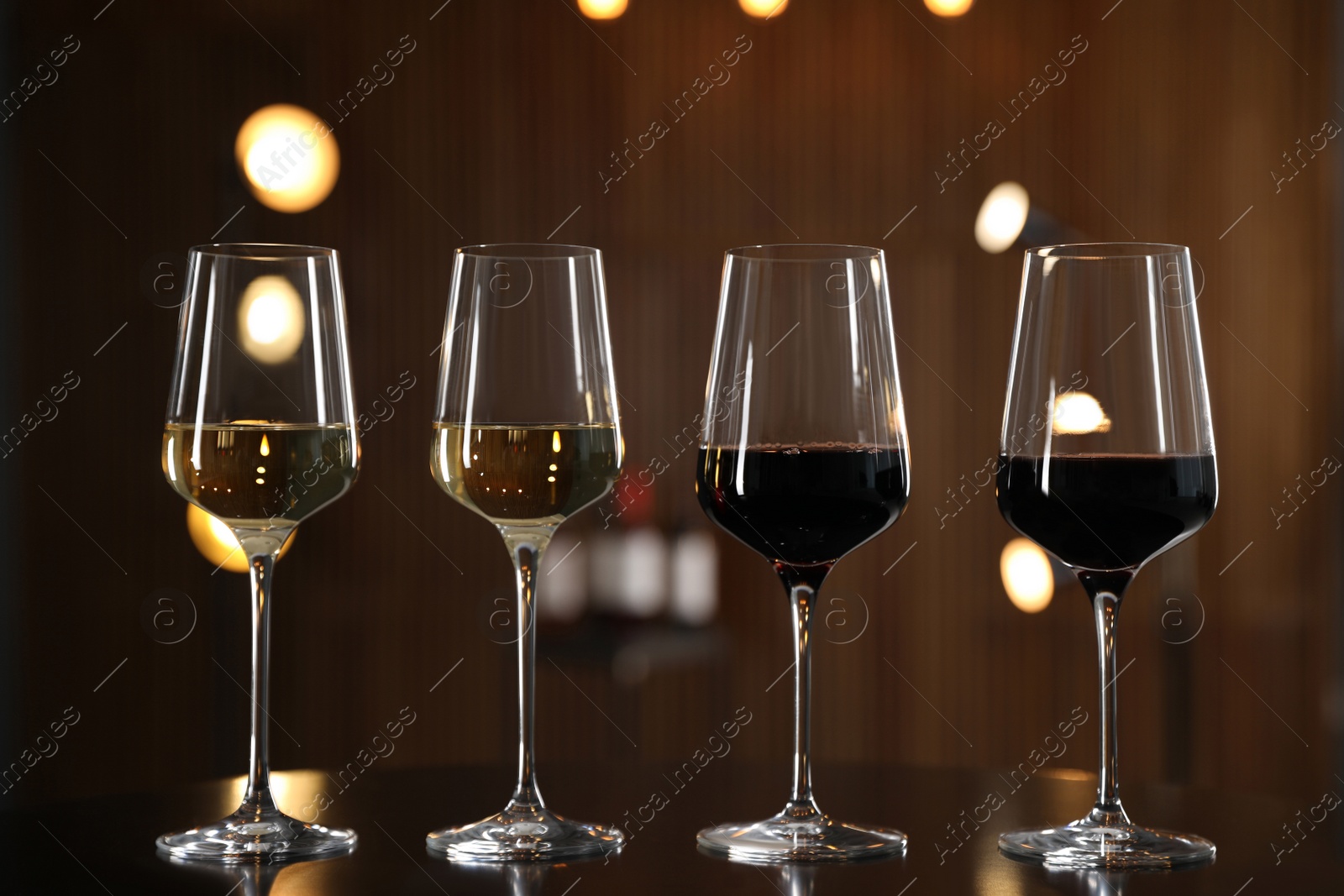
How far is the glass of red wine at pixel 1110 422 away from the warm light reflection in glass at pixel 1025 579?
6.72ft

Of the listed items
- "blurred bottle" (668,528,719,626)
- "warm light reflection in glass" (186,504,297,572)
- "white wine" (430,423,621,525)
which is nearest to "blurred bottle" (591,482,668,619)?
"blurred bottle" (668,528,719,626)

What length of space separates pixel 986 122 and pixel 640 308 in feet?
2.47

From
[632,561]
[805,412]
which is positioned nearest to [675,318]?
[632,561]

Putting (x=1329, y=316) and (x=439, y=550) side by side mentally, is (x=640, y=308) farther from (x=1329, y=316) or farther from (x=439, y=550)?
(x=1329, y=316)

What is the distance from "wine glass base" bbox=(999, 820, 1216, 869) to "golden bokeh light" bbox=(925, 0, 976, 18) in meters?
2.31

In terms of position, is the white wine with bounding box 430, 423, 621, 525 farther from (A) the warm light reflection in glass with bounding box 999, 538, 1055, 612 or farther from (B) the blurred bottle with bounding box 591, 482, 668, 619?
(A) the warm light reflection in glass with bounding box 999, 538, 1055, 612

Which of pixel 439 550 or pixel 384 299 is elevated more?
pixel 384 299

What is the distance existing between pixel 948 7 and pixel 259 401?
2.31 metres

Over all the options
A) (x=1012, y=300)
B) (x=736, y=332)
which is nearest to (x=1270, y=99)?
(x=1012, y=300)

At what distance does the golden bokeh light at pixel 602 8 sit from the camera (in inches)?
111

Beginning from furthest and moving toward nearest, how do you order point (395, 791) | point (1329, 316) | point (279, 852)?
point (1329, 316) < point (395, 791) < point (279, 852)

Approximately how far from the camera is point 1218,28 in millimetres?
2750

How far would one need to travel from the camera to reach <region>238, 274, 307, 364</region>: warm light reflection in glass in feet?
2.73

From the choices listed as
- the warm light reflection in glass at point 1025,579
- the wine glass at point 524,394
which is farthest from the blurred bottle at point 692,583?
the wine glass at point 524,394
